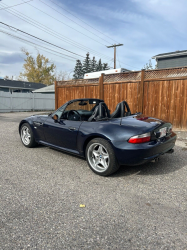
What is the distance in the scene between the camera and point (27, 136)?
5250 mm

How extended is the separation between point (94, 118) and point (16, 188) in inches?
71.6

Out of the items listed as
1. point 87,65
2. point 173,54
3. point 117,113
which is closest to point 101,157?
point 117,113

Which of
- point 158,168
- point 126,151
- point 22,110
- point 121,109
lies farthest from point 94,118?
point 22,110

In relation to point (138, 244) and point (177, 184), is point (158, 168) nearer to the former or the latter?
point (177, 184)

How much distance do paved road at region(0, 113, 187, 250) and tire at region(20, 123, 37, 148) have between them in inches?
38.7

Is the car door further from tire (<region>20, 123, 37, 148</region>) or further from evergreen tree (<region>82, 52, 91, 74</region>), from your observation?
evergreen tree (<region>82, 52, 91, 74</region>)

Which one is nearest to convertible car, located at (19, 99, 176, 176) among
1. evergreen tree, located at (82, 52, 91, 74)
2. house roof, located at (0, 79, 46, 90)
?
house roof, located at (0, 79, 46, 90)

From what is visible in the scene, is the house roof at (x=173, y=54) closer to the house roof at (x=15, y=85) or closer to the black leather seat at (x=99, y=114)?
the black leather seat at (x=99, y=114)

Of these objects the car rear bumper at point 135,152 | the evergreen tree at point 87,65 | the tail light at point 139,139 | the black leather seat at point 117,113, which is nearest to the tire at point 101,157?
the car rear bumper at point 135,152

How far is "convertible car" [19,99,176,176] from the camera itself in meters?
3.11

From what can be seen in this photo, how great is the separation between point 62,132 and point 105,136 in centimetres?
116

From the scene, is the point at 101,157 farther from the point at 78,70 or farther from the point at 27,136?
the point at 78,70

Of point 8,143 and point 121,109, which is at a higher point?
point 121,109

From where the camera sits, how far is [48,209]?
7.80 feet
